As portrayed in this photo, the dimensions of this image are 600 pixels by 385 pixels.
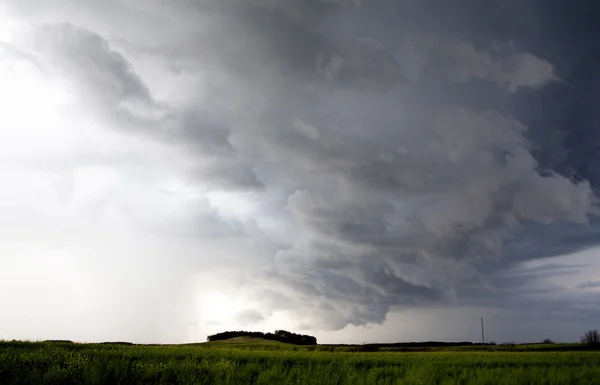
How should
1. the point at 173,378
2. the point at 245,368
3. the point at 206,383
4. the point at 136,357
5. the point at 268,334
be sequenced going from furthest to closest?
the point at 268,334, the point at 136,357, the point at 245,368, the point at 173,378, the point at 206,383

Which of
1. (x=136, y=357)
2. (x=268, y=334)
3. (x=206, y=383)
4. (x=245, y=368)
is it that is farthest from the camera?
(x=268, y=334)

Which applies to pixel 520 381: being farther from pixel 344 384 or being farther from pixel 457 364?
pixel 457 364

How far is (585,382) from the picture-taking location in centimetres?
1692

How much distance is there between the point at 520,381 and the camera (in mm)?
17297

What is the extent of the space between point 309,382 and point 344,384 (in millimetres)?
1203

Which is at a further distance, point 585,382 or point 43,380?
point 585,382

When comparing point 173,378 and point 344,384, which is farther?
point 173,378

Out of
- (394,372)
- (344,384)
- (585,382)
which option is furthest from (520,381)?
(344,384)

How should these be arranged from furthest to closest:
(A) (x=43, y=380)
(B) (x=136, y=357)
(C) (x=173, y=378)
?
(B) (x=136, y=357) < (C) (x=173, y=378) < (A) (x=43, y=380)

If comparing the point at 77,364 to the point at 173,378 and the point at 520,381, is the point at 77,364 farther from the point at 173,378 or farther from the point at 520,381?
the point at 520,381

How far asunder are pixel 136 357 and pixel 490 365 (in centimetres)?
1960

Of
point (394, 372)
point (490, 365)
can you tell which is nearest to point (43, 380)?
point (394, 372)

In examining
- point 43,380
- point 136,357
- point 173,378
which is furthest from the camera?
Answer: point 136,357

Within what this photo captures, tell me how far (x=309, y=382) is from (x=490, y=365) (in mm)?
15629
